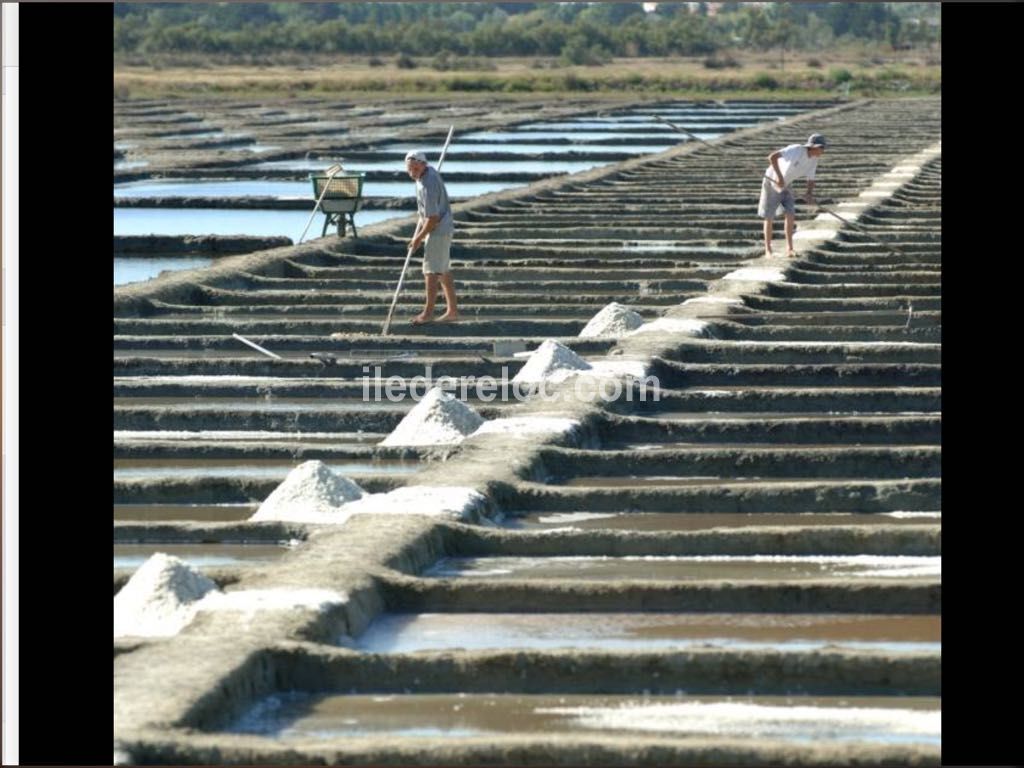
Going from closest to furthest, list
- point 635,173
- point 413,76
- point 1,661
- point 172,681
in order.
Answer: point 1,661
point 172,681
point 635,173
point 413,76

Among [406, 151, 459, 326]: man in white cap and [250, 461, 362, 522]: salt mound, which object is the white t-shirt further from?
[250, 461, 362, 522]: salt mound

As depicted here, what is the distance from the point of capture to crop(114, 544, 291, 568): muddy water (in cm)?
635

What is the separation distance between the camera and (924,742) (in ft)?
15.2

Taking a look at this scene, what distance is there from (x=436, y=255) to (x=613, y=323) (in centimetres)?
118

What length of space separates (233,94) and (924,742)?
147 feet

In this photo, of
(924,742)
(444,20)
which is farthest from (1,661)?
(444,20)

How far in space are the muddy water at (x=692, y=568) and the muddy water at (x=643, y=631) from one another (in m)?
0.34

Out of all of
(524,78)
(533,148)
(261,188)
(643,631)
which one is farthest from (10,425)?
(524,78)

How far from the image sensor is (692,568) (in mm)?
6234

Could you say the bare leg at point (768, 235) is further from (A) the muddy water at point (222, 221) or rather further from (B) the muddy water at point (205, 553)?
(B) the muddy water at point (205, 553)

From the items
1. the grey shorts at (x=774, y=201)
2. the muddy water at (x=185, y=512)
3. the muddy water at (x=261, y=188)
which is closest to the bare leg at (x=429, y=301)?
the grey shorts at (x=774, y=201)

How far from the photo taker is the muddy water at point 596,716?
472 centimetres

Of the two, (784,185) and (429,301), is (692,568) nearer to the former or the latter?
(429,301)
